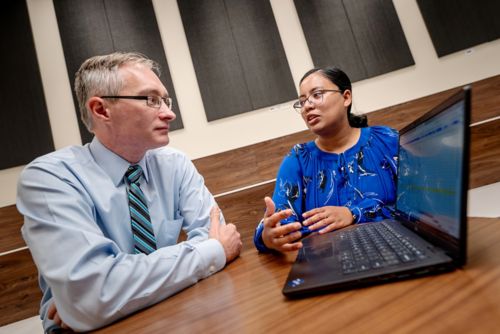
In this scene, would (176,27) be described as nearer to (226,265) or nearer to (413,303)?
(226,265)

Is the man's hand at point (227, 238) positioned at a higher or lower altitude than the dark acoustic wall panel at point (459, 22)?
lower

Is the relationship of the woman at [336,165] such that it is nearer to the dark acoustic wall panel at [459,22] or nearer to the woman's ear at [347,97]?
the woman's ear at [347,97]

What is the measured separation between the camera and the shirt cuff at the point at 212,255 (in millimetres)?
829

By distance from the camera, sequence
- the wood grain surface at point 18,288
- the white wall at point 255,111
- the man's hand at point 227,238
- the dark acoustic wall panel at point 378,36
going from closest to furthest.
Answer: the man's hand at point 227,238, the wood grain surface at point 18,288, the white wall at point 255,111, the dark acoustic wall panel at point 378,36

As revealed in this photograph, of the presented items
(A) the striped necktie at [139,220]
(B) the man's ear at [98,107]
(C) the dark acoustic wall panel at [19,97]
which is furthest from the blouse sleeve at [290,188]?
(C) the dark acoustic wall panel at [19,97]

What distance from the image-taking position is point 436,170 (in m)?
0.52

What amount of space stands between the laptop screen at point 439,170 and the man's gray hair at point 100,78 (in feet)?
3.59

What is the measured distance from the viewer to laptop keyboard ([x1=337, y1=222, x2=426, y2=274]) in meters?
0.46

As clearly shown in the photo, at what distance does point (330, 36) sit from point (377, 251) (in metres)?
3.31

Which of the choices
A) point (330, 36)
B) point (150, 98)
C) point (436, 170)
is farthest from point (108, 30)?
point (436, 170)

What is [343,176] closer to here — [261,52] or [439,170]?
[439,170]

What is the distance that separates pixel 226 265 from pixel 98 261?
0.37m

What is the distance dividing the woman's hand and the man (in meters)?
0.27

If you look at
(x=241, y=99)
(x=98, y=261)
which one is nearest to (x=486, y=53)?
(x=241, y=99)
